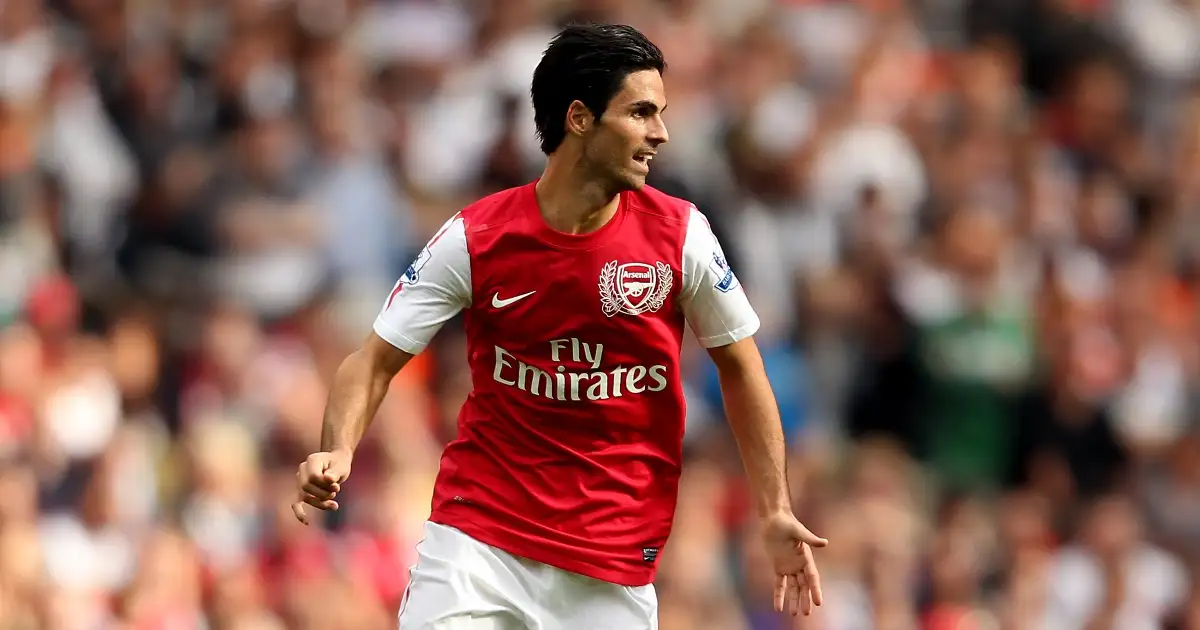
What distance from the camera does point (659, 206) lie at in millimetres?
6234

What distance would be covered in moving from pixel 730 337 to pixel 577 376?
0.50 meters

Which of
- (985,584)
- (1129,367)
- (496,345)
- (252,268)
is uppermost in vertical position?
(496,345)

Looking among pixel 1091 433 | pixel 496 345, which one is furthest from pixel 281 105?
pixel 496 345

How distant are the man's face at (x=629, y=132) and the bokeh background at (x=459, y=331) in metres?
4.51

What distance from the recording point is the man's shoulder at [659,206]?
6.21m

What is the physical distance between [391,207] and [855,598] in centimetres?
365

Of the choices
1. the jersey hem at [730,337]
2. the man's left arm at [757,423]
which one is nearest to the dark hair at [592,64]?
the jersey hem at [730,337]

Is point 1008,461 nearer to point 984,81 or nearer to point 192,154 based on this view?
point 984,81

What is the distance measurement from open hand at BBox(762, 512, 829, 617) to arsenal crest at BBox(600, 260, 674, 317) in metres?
0.81

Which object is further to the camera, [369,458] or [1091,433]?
[1091,433]

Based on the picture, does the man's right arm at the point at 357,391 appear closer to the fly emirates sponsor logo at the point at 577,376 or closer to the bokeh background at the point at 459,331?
the fly emirates sponsor logo at the point at 577,376

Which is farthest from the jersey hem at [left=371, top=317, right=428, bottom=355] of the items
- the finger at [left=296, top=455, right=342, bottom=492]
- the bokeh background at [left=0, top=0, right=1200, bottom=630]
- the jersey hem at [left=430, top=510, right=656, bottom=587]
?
the bokeh background at [left=0, top=0, right=1200, bottom=630]

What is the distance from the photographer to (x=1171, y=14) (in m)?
15.6

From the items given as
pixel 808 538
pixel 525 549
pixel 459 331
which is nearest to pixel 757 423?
pixel 808 538
